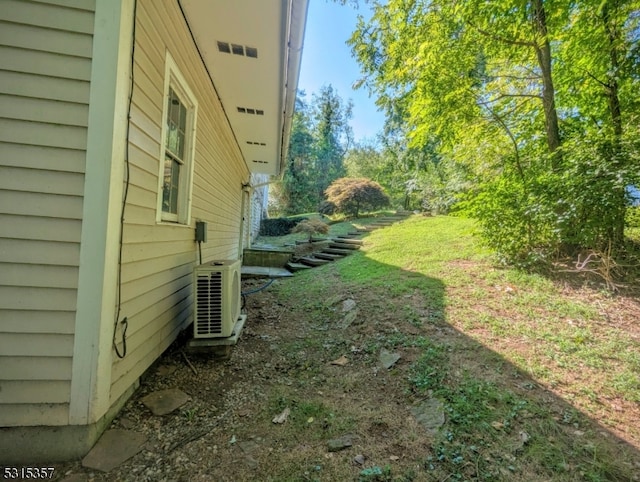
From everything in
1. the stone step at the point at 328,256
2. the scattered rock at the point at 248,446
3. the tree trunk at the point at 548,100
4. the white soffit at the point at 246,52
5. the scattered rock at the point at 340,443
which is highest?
the tree trunk at the point at 548,100

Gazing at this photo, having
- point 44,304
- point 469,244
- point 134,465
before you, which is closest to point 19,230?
point 44,304

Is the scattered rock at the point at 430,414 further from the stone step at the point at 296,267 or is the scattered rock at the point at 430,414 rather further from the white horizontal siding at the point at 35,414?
the stone step at the point at 296,267

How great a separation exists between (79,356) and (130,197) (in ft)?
3.27

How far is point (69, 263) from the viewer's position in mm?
1665

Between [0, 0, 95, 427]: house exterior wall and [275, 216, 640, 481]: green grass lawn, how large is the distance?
80.7 inches

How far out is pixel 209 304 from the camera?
280 cm

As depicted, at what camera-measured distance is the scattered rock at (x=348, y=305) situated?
14.4 ft

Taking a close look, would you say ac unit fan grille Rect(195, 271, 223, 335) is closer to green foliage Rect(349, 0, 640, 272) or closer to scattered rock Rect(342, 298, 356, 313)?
scattered rock Rect(342, 298, 356, 313)

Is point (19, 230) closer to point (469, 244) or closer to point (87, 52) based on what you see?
point (87, 52)

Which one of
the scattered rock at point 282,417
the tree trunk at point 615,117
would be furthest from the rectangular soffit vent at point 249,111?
the tree trunk at point 615,117

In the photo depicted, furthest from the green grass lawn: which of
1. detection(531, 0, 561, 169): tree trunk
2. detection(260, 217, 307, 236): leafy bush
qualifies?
detection(260, 217, 307, 236): leafy bush

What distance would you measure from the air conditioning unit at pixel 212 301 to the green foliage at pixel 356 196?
1205cm

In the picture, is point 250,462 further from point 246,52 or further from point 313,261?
point 313,261

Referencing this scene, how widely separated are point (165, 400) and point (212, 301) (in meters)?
0.87
